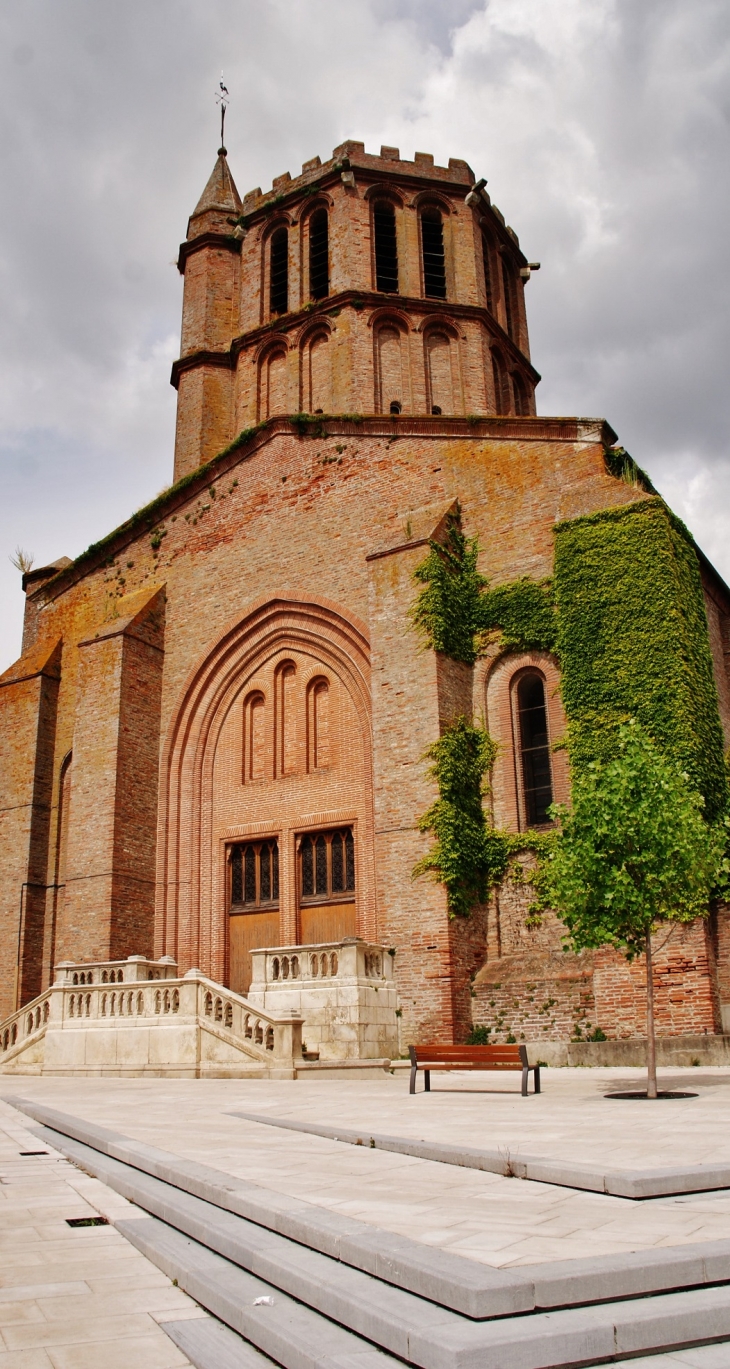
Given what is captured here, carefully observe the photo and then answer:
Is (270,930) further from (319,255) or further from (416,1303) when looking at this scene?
(319,255)

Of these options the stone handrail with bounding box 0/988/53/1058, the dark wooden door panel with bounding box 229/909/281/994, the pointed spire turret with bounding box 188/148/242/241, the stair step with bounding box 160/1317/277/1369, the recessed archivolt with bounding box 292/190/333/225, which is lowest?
the stair step with bounding box 160/1317/277/1369

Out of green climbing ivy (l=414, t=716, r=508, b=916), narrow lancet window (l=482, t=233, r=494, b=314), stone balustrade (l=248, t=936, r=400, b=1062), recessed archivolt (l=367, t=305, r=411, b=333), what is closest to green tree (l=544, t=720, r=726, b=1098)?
stone balustrade (l=248, t=936, r=400, b=1062)

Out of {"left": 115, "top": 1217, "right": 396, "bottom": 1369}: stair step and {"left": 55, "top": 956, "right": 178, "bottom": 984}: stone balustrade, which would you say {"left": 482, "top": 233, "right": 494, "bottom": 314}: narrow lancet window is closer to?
{"left": 55, "top": 956, "right": 178, "bottom": 984}: stone balustrade

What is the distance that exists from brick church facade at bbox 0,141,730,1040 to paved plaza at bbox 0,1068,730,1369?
5.85m

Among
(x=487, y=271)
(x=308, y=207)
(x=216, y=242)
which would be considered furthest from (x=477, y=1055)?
(x=216, y=242)

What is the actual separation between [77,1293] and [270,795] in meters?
18.0

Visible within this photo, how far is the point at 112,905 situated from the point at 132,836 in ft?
5.27

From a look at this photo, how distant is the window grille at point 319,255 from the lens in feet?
101

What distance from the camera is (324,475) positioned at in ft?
74.2

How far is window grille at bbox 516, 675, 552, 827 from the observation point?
727 inches

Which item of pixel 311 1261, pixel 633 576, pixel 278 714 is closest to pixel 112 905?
pixel 278 714

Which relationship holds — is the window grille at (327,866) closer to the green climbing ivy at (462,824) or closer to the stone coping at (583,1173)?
the green climbing ivy at (462,824)

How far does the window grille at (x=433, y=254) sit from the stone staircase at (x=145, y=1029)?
20363mm

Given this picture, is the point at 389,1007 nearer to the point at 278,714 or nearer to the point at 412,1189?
the point at 278,714
